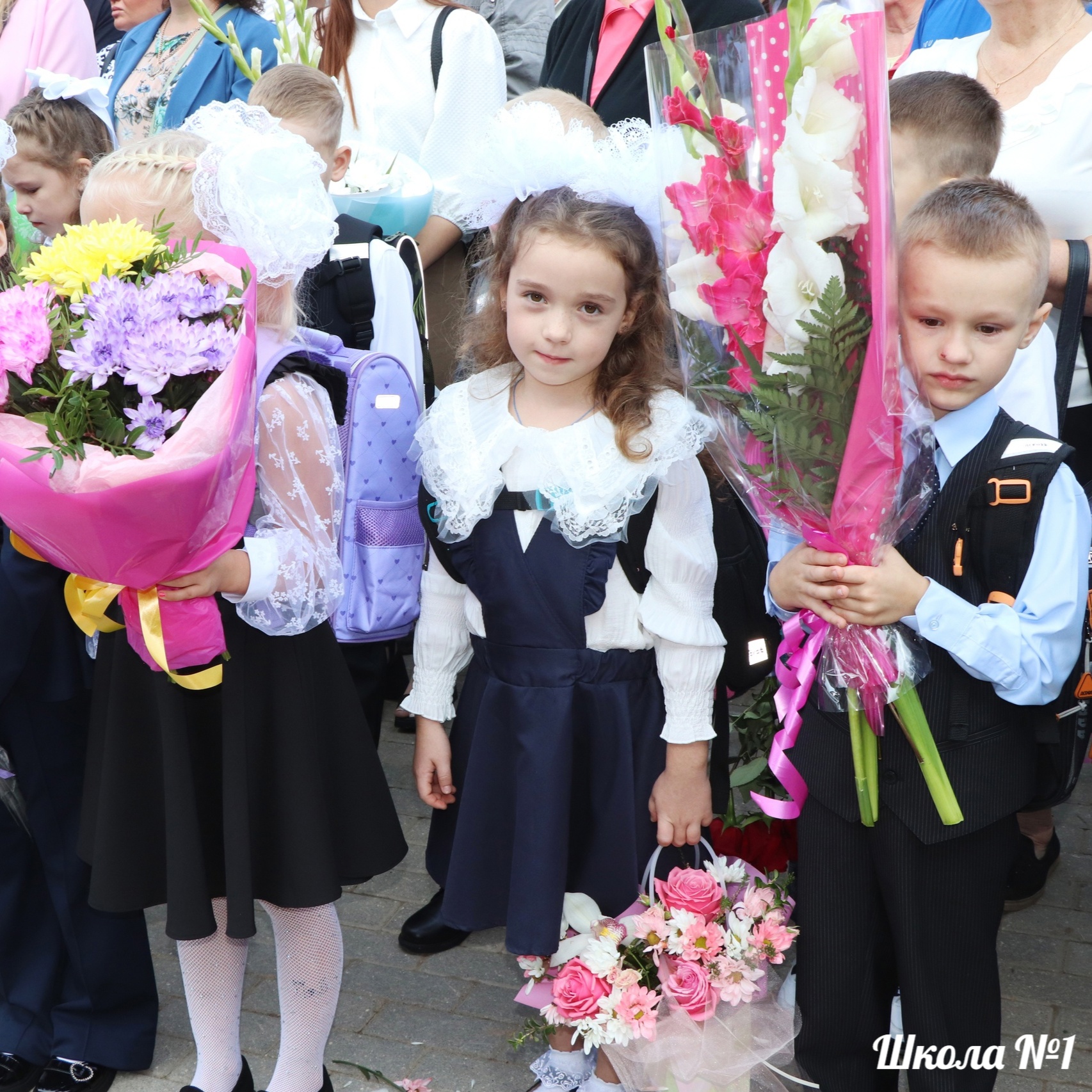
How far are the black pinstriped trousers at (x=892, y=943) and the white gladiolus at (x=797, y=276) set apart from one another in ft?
2.97

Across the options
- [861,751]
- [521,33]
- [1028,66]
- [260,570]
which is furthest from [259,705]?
[521,33]

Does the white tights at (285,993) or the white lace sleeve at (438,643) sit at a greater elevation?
the white lace sleeve at (438,643)

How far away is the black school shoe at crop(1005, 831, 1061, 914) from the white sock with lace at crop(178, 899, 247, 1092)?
1.98 m

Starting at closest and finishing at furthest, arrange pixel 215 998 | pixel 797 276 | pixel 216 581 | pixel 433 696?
pixel 797 276 → pixel 216 581 → pixel 215 998 → pixel 433 696

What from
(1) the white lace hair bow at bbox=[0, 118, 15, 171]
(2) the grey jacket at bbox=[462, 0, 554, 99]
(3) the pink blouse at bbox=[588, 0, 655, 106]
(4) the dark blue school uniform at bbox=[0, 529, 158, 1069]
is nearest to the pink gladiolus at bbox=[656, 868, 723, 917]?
(4) the dark blue school uniform at bbox=[0, 529, 158, 1069]

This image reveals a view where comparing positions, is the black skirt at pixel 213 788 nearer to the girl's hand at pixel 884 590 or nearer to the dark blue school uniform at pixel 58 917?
the dark blue school uniform at pixel 58 917

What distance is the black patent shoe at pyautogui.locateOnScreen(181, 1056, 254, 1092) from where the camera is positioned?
8.66 feet

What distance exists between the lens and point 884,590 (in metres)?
2.08

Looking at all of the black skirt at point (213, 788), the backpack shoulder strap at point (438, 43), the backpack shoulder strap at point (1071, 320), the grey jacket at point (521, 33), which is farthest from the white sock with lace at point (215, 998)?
the grey jacket at point (521, 33)

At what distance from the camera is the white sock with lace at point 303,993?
259cm

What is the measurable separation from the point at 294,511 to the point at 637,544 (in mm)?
658

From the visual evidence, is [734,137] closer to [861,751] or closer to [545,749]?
[861,751]

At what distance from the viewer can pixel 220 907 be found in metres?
2.63

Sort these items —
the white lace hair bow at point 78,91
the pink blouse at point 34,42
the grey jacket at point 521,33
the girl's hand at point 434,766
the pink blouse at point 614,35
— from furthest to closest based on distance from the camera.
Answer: the grey jacket at point 521,33
the pink blouse at point 34,42
the pink blouse at point 614,35
the white lace hair bow at point 78,91
the girl's hand at point 434,766
